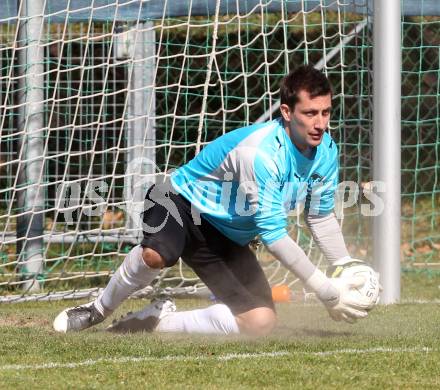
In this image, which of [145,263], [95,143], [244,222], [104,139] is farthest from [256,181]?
[104,139]

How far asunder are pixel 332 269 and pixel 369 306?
0.36 meters

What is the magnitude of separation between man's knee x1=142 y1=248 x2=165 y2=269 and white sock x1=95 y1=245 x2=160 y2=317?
0.10 feet

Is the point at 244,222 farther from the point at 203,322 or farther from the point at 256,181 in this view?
the point at 203,322

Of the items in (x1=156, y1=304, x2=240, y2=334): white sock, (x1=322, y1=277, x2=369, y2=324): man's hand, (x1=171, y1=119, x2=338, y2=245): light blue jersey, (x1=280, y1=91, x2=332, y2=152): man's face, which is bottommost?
(x1=156, y1=304, x2=240, y2=334): white sock

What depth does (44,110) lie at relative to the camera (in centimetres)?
800

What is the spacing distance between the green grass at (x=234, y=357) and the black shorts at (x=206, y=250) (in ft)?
0.86

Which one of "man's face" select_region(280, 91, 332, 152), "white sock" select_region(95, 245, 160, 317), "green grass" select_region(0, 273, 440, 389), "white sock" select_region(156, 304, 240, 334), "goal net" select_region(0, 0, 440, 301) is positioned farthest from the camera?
"goal net" select_region(0, 0, 440, 301)

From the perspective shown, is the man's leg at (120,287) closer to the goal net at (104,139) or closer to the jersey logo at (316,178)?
the jersey logo at (316,178)

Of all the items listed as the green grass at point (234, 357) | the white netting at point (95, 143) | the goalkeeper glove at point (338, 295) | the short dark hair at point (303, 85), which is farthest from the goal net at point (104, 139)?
the goalkeeper glove at point (338, 295)

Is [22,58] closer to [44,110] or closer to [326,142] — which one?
[44,110]

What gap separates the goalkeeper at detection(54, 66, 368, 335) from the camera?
5.12m

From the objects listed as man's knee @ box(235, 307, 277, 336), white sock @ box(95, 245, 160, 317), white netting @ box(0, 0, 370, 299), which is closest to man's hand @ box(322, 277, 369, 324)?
man's knee @ box(235, 307, 277, 336)

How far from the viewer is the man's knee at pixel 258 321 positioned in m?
5.55

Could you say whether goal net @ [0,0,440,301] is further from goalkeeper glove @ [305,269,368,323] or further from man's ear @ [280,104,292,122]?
goalkeeper glove @ [305,269,368,323]
